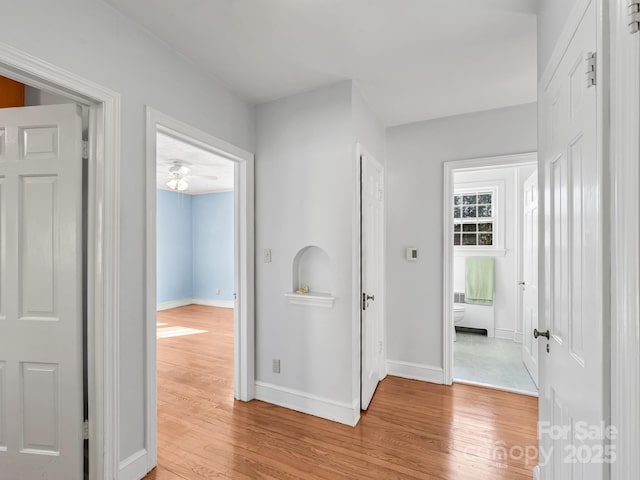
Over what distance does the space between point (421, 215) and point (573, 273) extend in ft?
7.08

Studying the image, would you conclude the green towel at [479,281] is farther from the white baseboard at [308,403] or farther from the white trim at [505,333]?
the white baseboard at [308,403]

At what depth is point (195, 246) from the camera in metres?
7.46

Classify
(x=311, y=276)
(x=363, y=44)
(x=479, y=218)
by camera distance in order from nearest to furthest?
1. (x=363, y=44)
2. (x=311, y=276)
3. (x=479, y=218)

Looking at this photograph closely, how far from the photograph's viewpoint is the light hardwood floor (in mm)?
1862

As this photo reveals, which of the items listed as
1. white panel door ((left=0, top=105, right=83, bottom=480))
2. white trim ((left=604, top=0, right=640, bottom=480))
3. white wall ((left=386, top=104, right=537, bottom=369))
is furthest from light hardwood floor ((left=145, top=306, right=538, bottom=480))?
white trim ((left=604, top=0, right=640, bottom=480))

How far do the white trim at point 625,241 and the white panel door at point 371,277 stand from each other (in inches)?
69.6

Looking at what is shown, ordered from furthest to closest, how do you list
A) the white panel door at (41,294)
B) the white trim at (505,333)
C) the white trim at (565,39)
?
the white trim at (505,333), the white panel door at (41,294), the white trim at (565,39)

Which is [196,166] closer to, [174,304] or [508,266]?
[174,304]

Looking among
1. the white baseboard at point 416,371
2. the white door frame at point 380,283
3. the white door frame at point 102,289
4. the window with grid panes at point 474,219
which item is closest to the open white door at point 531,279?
the white baseboard at point 416,371

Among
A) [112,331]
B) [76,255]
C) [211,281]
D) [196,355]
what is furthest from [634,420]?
[211,281]

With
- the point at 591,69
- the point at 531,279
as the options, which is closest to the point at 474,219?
the point at 531,279

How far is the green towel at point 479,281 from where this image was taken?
4602 mm

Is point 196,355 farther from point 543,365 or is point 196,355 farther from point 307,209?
point 543,365

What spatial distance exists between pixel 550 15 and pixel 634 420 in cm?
174
